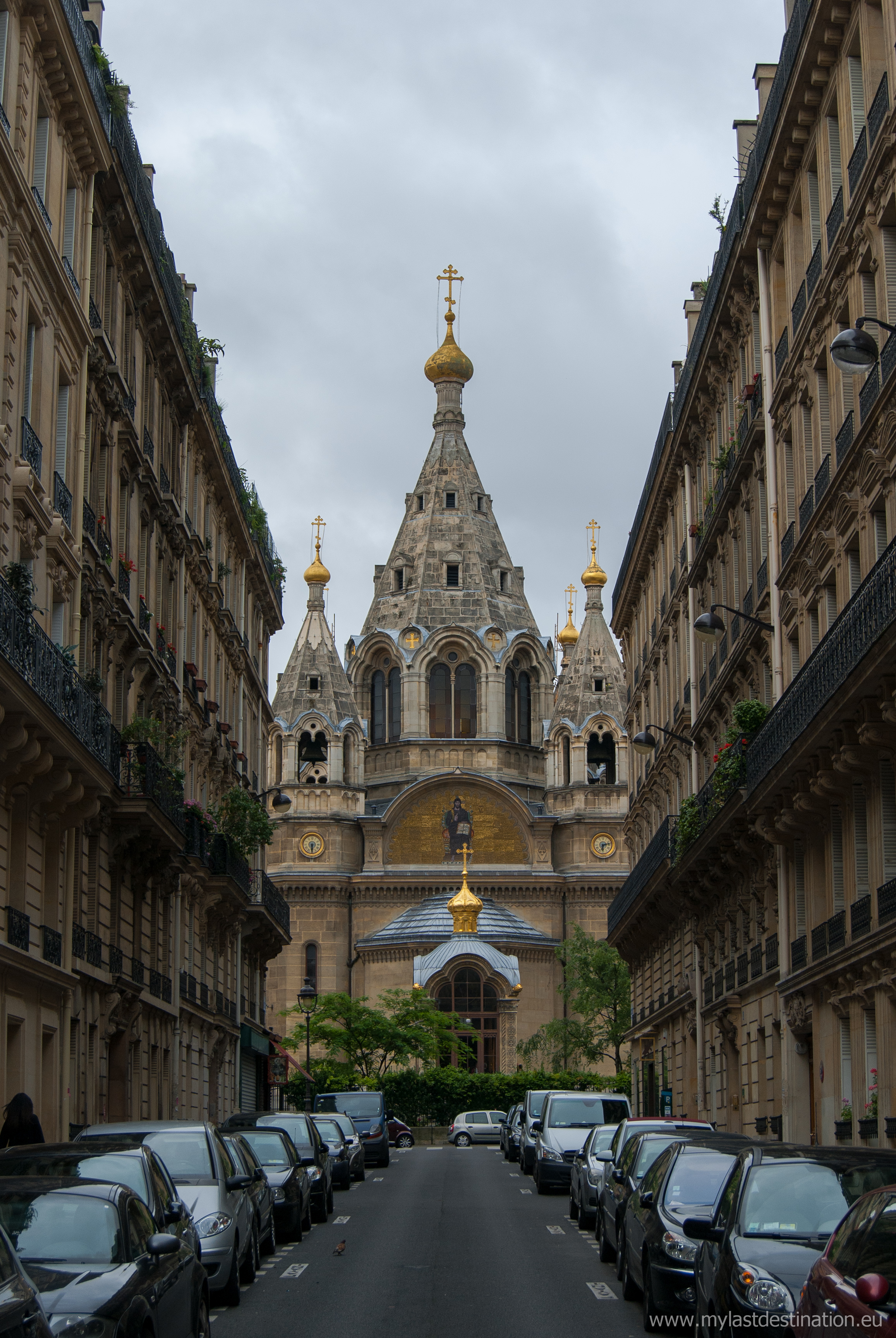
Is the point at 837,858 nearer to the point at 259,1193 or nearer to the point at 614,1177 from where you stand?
the point at 614,1177

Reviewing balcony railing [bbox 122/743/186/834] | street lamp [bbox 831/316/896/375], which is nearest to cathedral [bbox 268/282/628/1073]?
balcony railing [bbox 122/743/186/834]

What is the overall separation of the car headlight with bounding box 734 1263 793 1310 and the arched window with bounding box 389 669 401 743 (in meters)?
72.0

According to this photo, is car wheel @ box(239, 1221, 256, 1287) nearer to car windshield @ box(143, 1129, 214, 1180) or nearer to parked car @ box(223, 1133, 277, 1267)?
parked car @ box(223, 1133, 277, 1267)

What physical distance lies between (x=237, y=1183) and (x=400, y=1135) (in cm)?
4436

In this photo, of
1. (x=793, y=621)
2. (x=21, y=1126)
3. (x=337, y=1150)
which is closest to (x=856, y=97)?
(x=793, y=621)

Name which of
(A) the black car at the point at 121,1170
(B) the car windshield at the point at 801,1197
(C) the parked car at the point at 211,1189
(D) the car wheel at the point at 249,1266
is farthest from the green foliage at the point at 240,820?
(B) the car windshield at the point at 801,1197

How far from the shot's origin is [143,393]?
30359 millimetres

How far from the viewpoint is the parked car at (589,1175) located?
2256 centimetres

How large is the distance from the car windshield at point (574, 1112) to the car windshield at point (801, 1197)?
19.6m

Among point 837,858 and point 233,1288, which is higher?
point 837,858

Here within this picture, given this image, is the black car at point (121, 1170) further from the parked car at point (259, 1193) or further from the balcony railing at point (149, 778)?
the balcony railing at point (149, 778)

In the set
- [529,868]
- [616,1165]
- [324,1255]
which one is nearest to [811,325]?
[616,1165]

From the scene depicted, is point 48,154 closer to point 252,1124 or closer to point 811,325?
point 811,325

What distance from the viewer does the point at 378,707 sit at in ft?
277
